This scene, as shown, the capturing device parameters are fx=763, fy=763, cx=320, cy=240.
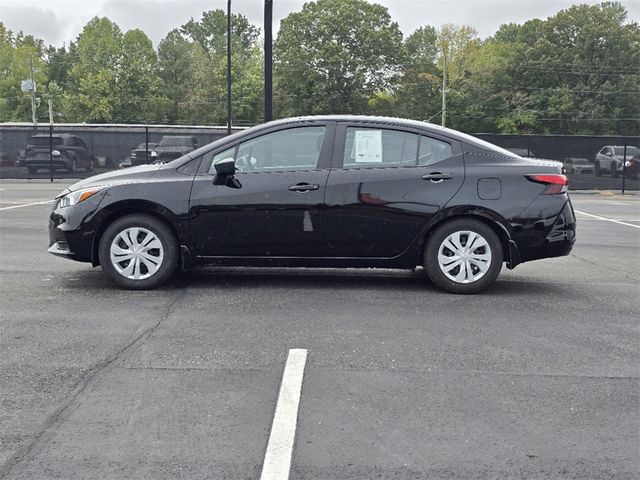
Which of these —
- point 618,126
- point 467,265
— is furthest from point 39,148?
point 618,126

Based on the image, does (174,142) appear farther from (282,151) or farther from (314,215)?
(314,215)

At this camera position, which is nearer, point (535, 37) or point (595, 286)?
point (595, 286)

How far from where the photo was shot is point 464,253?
6871 mm

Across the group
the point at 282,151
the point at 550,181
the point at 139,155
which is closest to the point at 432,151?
the point at 550,181

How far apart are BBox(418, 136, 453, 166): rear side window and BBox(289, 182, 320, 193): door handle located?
3.30 feet

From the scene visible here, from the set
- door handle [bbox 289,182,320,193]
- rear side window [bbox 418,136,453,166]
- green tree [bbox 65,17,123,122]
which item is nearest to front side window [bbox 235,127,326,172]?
door handle [bbox 289,182,320,193]

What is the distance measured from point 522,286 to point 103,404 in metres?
4.71

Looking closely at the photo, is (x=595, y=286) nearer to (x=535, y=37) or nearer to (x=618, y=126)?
(x=618, y=126)

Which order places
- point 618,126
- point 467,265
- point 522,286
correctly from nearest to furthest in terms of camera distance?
point 467,265 < point 522,286 < point 618,126

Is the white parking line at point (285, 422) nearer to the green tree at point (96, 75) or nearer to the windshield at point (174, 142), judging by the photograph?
the windshield at point (174, 142)

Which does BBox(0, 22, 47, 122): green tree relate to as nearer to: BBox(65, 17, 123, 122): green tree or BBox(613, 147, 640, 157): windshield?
BBox(65, 17, 123, 122): green tree

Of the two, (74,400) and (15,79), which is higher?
(15,79)

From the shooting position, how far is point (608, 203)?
2088 cm

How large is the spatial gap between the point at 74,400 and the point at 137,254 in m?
2.91
